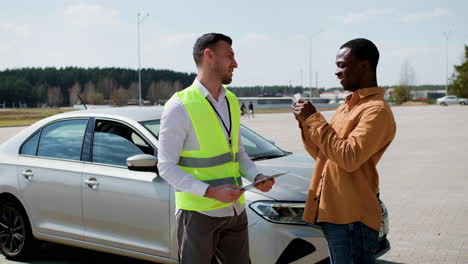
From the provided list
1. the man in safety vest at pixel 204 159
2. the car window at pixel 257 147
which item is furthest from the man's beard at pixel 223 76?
the car window at pixel 257 147

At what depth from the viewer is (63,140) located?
17.5ft

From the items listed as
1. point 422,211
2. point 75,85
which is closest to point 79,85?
point 75,85

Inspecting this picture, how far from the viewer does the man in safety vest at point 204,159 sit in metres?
2.78

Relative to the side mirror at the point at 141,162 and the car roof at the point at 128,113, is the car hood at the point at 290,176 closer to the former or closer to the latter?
the side mirror at the point at 141,162

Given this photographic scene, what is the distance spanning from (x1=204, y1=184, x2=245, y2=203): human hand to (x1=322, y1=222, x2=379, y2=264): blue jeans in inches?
20.2

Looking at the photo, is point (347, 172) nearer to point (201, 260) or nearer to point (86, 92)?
point (201, 260)

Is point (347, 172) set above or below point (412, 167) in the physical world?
above

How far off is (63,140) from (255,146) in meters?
1.92

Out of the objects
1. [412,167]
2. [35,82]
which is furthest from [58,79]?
[412,167]

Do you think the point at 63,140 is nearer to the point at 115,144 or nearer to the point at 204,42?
the point at 115,144

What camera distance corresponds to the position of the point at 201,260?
2.84 meters

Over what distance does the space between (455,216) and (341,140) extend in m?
5.44

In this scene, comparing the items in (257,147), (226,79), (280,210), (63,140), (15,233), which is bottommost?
(15,233)

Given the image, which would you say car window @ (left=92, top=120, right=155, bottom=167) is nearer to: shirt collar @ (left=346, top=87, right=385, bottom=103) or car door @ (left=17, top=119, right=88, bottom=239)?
car door @ (left=17, top=119, right=88, bottom=239)
